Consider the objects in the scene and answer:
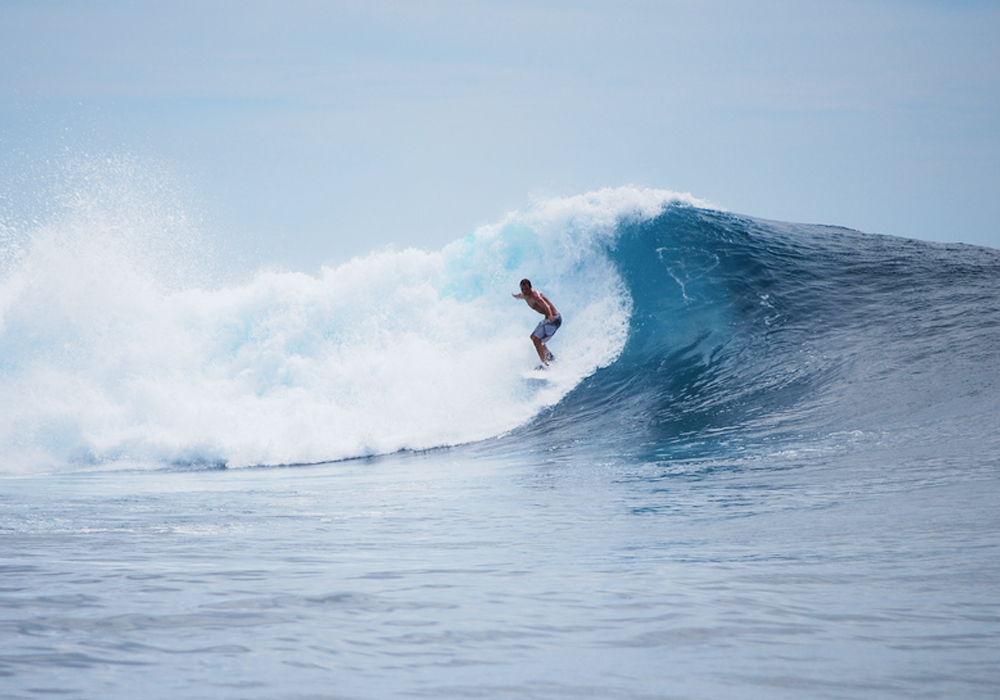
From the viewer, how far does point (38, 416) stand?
12109 mm

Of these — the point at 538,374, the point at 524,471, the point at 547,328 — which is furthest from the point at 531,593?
the point at 547,328

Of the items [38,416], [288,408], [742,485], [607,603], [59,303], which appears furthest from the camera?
[59,303]

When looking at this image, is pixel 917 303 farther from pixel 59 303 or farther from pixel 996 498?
pixel 59 303

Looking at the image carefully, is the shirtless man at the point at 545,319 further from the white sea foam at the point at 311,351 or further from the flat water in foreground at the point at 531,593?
the flat water in foreground at the point at 531,593

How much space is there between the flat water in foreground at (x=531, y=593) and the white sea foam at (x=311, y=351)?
482 centimetres

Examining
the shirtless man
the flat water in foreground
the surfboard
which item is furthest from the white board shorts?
the flat water in foreground

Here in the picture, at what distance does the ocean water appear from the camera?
3037 millimetres

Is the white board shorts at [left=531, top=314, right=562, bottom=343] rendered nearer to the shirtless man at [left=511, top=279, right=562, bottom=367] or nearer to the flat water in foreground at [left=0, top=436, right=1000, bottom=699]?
the shirtless man at [left=511, top=279, right=562, bottom=367]

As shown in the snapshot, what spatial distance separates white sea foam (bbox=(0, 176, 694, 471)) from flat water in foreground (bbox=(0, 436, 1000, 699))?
4.82 m

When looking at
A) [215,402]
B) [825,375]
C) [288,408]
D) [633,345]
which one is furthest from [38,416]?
[825,375]

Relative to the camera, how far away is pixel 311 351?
48.8 ft

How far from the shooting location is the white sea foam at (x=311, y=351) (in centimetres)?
1154

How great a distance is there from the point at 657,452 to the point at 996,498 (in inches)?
147

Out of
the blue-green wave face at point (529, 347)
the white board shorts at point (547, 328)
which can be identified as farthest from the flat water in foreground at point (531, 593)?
the white board shorts at point (547, 328)
